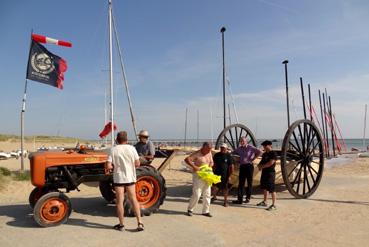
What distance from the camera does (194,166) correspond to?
841cm

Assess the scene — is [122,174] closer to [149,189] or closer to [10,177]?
[149,189]

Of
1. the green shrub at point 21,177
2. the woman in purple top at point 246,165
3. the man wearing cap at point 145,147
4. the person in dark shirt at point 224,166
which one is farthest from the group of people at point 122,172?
the green shrub at point 21,177

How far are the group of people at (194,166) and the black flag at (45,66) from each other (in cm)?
816

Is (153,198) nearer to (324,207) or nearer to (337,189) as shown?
(324,207)

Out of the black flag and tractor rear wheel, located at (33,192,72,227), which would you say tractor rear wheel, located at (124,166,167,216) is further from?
the black flag

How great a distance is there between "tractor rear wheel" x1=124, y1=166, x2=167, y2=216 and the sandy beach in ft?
0.77

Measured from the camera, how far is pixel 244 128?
13.5m

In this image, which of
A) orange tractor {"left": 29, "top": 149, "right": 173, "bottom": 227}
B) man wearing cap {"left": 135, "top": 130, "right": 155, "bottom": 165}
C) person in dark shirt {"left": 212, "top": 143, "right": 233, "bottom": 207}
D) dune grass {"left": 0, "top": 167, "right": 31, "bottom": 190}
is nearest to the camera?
orange tractor {"left": 29, "top": 149, "right": 173, "bottom": 227}

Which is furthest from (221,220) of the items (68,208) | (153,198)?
(68,208)

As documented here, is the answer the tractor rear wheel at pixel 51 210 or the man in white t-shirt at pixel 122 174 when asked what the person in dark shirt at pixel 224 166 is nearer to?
the man in white t-shirt at pixel 122 174

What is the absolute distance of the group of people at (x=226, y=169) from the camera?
8.40 m

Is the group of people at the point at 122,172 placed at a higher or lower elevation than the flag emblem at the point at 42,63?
lower

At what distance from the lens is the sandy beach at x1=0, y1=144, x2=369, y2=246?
649 centimetres

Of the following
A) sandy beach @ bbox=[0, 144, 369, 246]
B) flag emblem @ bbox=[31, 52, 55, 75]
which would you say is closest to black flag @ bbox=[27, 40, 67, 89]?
flag emblem @ bbox=[31, 52, 55, 75]
